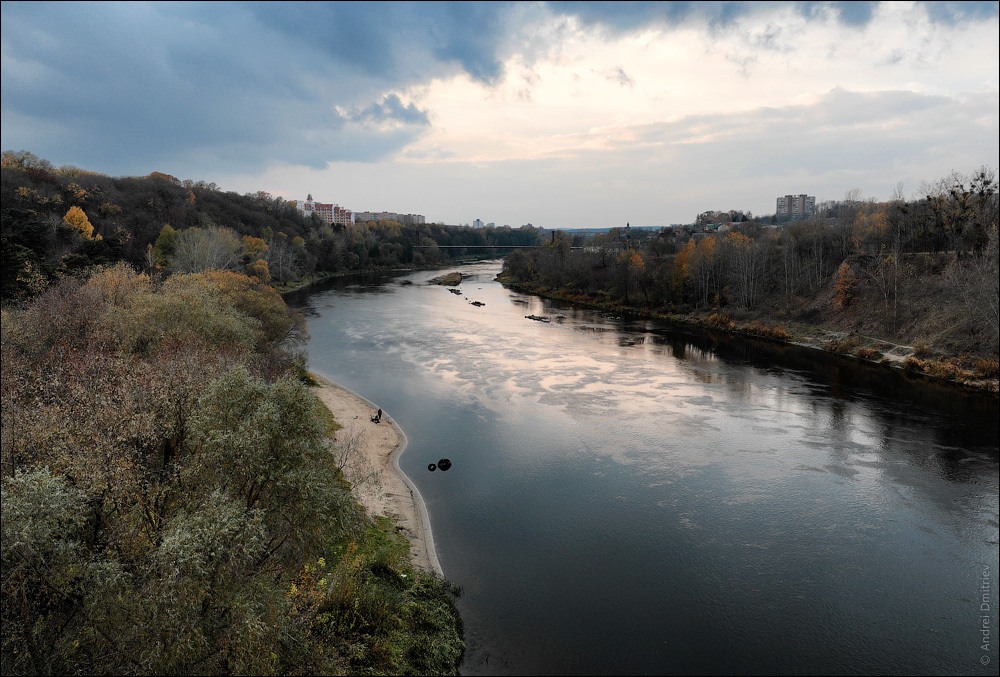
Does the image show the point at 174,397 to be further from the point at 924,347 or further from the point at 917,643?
the point at 924,347

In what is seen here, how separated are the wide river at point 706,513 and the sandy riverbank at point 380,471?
0.67 metres

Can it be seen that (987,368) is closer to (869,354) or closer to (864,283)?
(869,354)

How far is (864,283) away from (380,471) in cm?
5170

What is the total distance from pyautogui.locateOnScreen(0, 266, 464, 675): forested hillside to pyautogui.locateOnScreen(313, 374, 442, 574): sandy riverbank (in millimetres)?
963

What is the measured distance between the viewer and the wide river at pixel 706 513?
14.3 metres

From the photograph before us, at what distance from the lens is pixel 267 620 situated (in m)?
9.82

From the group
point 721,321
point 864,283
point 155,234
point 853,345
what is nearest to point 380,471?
point 853,345

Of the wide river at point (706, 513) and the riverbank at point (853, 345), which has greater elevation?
the riverbank at point (853, 345)

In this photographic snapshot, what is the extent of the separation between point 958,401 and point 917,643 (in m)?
→ 25.8

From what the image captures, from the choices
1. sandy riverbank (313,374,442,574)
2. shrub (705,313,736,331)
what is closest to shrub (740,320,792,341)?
shrub (705,313,736,331)

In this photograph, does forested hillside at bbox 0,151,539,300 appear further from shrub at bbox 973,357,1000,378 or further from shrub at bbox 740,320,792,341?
shrub at bbox 973,357,1000,378

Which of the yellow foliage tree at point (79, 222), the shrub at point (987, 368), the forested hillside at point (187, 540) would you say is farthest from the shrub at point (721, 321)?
the yellow foliage tree at point (79, 222)

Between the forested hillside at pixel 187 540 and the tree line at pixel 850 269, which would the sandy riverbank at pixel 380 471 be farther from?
the tree line at pixel 850 269

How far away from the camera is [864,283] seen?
52.0 m
